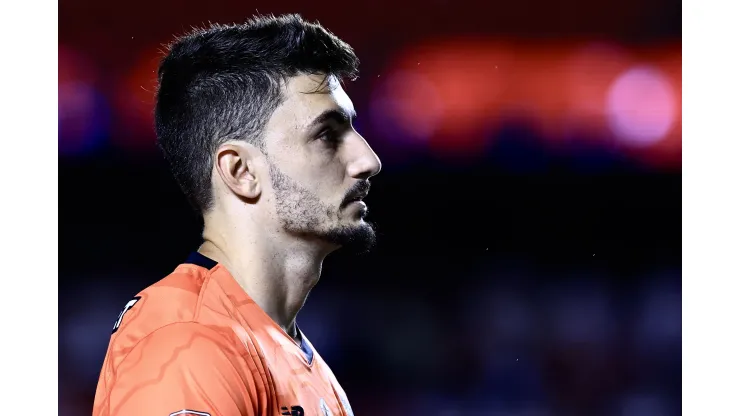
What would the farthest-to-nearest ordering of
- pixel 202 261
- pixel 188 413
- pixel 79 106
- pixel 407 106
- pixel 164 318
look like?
1. pixel 407 106
2. pixel 79 106
3. pixel 202 261
4. pixel 164 318
5. pixel 188 413

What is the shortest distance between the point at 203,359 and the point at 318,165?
1.76ft

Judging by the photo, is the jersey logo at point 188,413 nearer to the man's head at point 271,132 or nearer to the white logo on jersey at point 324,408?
the white logo on jersey at point 324,408

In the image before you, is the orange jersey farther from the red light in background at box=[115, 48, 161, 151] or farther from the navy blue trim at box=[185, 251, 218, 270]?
the red light in background at box=[115, 48, 161, 151]

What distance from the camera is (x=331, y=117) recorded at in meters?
1.93

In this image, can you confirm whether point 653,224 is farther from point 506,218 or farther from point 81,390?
point 81,390

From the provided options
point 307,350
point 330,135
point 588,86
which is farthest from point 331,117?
point 588,86

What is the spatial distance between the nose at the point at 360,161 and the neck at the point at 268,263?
→ 0.18 meters

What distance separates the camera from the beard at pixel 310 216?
1886 mm

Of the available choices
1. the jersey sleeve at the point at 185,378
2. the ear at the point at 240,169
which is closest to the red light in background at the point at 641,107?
the ear at the point at 240,169

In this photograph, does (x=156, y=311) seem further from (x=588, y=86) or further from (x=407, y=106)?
(x=588, y=86)

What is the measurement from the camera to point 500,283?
3.94 meters

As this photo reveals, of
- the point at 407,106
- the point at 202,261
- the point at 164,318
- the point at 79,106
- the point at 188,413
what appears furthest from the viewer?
the point at 407,106
